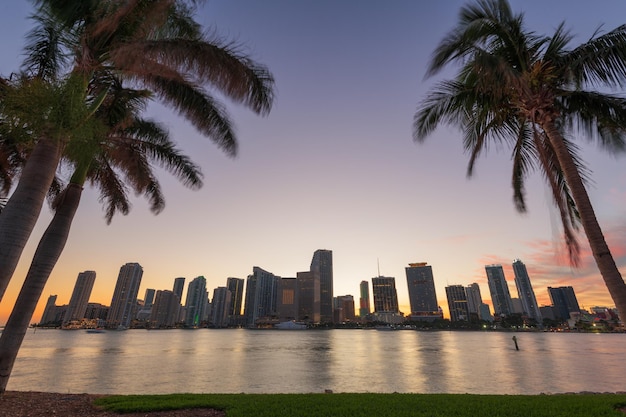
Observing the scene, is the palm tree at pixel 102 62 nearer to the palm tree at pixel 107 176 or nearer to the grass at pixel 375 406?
the palm tree at pixel 107 176

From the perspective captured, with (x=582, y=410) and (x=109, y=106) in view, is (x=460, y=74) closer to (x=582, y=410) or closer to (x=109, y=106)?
(x=582, y=410)

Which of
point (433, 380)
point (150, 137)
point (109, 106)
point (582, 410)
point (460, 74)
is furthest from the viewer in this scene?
point (433, 380)

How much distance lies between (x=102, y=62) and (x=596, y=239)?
11863mm

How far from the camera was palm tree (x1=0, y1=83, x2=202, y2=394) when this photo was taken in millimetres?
8109

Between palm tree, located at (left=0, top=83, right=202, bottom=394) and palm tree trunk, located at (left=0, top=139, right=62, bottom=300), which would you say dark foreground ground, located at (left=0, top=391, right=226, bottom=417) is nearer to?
palm tree, located at (left=0, top=83, right=202, bottom=394)

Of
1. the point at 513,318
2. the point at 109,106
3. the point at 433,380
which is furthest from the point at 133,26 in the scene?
the point at 513,318

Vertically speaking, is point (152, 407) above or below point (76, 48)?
below

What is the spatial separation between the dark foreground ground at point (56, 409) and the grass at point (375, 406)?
29 centimetres

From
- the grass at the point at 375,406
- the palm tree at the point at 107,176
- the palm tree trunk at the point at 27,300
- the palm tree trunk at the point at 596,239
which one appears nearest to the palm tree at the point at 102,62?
the palm tree at the point at 107,176

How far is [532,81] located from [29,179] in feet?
37.5

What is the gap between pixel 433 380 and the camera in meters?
20.9

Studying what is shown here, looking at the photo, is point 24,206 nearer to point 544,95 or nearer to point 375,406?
point 375,406

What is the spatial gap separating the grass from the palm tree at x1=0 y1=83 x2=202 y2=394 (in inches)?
127

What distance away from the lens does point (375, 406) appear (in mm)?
7590
